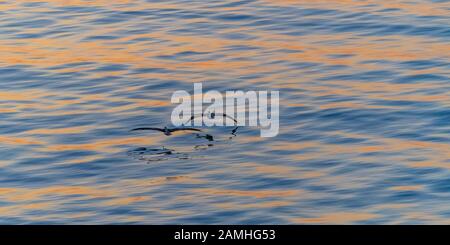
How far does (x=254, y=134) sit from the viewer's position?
22.2 metres

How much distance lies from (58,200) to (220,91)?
651cm

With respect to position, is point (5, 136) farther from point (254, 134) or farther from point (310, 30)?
point (310, 30)

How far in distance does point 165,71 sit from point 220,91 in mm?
2037

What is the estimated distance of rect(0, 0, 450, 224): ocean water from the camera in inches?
737

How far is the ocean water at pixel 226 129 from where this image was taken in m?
18.7

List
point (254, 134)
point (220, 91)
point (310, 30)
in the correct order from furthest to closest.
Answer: point (310, 30) < point (220, 91) < point (254, 134)

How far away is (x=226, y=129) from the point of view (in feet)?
73.9

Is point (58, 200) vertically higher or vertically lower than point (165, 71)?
lower

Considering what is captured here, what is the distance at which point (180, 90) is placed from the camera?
81.5 ft
